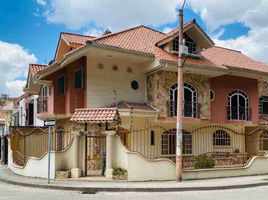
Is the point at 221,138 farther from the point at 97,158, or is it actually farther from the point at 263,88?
the point at 97,158

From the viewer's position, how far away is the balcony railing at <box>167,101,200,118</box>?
2320 centimetres

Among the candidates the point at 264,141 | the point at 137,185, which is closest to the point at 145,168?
the point at 137,185

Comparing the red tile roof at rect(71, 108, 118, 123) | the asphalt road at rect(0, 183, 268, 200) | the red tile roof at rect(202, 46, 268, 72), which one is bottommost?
the asphalt road at rect(0, 183, 268, 200)

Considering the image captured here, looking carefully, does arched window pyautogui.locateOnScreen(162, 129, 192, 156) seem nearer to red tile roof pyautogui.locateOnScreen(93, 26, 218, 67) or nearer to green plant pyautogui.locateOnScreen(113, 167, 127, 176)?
red tile roof pyautogui.locateOnScreen(93, 26, 218, 67)

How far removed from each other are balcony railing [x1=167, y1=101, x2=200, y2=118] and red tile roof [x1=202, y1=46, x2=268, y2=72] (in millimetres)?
3261

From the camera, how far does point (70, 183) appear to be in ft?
51.3

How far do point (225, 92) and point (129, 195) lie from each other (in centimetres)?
1528

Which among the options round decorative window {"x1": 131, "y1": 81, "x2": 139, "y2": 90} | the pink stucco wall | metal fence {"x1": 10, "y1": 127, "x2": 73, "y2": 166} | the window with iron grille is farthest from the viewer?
the window with iron grille

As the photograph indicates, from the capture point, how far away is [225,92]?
2680 cm

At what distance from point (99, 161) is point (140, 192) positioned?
4179 millimetres

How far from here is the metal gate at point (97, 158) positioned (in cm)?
1739

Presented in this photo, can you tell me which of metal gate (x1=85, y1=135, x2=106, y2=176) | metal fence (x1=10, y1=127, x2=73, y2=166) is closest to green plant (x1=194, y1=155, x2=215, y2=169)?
metal gate (x1=85, y1=135, x2=106, y2=176)

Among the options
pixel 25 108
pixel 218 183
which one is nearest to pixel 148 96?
pixel 218 183

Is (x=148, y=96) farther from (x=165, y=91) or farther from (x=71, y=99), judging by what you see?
(x=71, y=99)
